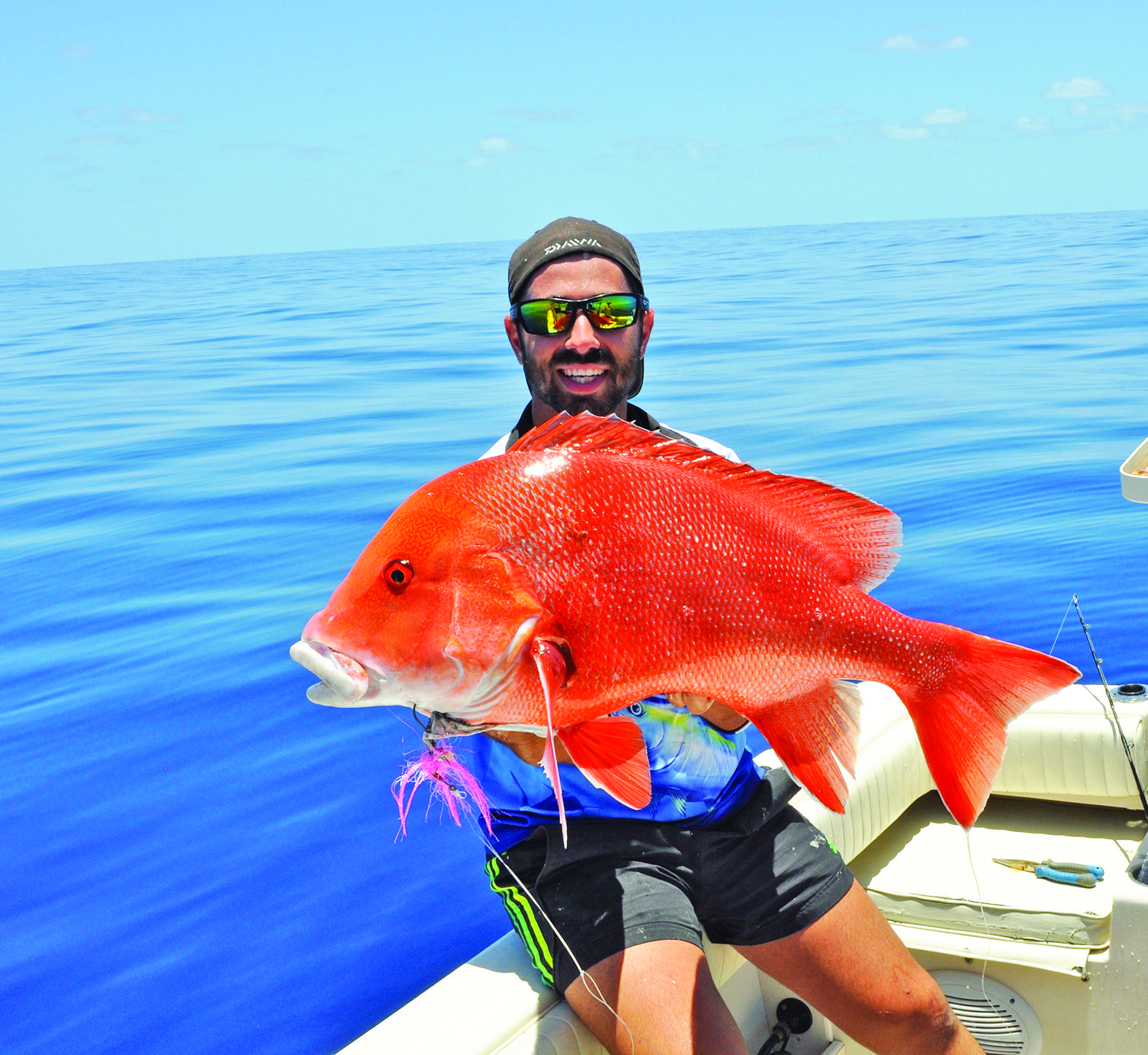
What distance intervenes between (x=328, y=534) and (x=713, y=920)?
8.50m

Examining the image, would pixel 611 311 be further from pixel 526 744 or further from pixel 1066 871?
pixel 1066 871

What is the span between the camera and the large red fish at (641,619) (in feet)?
4.78

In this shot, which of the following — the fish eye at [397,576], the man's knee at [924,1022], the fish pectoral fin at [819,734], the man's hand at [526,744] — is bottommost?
the man's knee at [924,1022]

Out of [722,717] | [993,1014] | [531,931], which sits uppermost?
[722,717]

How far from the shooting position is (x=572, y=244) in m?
2.69

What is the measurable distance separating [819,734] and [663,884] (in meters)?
0.72

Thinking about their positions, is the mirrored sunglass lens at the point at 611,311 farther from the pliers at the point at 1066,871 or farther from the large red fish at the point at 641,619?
the pliers at the point at 1066,871

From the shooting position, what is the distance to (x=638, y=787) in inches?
63.3

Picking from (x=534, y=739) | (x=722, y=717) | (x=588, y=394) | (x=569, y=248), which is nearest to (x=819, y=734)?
(x=534, y=739)

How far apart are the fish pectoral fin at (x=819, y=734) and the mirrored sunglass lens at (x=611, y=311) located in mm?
1191

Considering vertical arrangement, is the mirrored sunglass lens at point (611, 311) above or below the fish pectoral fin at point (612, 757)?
above

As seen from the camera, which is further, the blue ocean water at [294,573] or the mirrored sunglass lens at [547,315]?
the blue ocean water at [294,573]

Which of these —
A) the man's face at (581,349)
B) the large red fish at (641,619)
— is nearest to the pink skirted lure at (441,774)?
the large red fish at (641,619)

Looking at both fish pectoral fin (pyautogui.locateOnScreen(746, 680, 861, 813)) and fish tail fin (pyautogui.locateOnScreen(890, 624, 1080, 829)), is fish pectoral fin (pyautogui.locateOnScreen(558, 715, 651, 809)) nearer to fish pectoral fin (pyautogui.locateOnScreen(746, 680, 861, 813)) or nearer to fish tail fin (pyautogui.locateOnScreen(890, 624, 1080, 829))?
fish pectoral fin (pyautogui.locateOnScreen(746, 680, 861, 813))
